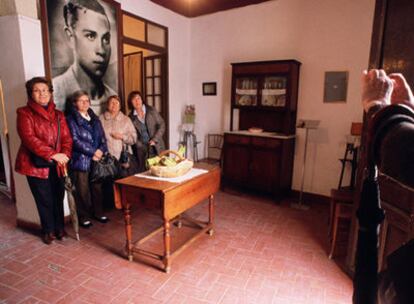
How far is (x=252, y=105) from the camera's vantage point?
4309mm

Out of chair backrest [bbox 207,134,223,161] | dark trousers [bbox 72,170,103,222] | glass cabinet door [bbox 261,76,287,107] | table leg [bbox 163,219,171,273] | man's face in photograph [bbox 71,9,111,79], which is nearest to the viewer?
table leg [bbox 163,219,171,273]

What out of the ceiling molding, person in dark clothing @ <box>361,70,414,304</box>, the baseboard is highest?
the ceiling molding

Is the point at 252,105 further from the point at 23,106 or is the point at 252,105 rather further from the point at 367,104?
the point at 367,104

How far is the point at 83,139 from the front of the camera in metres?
3.03

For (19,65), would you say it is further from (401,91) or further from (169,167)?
(401,91)

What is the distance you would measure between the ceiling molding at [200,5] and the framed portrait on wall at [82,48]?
1157mm

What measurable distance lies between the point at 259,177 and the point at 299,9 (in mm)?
2593

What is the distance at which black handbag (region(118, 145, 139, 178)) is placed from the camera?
345 centimetres

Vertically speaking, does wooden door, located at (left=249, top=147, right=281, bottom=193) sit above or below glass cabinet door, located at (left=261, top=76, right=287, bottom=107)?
below

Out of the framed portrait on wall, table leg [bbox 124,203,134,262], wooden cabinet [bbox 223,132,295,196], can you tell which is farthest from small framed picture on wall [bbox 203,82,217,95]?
table leg [bbox 124,203,134,262]

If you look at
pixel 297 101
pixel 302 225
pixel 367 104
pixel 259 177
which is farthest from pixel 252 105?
pixel 367 104

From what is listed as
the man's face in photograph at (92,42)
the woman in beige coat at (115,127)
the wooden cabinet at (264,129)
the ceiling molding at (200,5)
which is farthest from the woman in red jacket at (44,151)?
the ceiling molding at (200,5)

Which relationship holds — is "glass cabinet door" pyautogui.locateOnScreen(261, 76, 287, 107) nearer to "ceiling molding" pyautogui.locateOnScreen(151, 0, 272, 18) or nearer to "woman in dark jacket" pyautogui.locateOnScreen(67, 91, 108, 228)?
"ceiling molding" pyautogui.locateOnScreen(151, 0, 272, 18)

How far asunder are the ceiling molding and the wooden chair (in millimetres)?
2239
